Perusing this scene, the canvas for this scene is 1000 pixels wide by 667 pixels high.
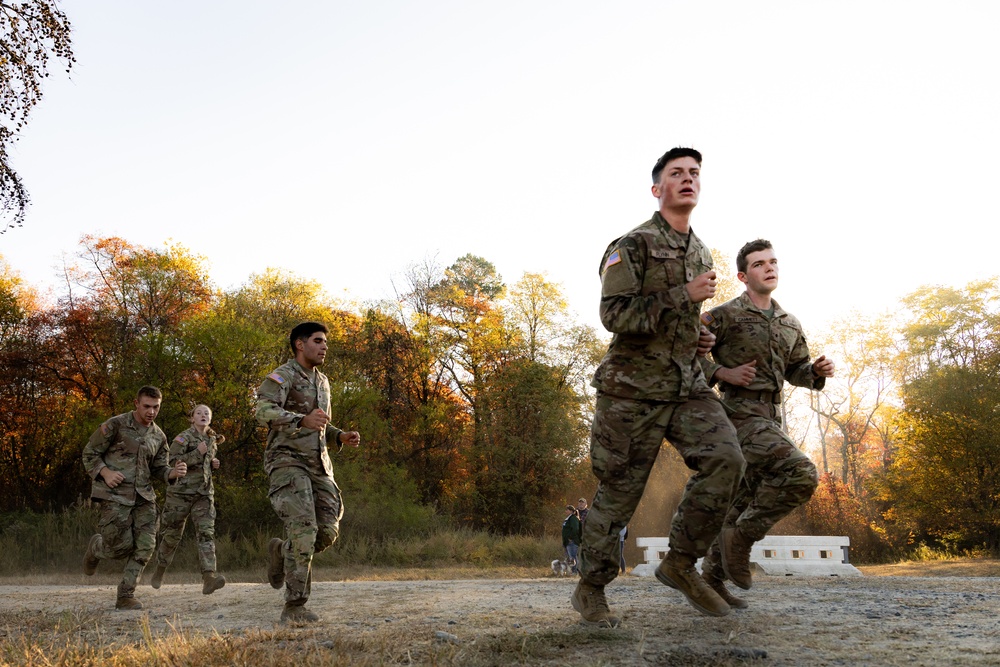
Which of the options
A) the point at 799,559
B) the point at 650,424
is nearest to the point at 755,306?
the point at 650,424

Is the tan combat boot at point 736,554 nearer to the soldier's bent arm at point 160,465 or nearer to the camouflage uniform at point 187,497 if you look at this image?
the soldier's bent arm at point 160,465

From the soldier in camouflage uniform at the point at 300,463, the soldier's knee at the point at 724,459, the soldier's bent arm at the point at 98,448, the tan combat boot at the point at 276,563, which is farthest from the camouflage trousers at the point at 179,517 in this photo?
Answer: the soldier's knee at the point at 724,459

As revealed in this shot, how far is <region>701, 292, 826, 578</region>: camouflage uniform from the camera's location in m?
6.19

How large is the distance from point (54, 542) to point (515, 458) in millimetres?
17493

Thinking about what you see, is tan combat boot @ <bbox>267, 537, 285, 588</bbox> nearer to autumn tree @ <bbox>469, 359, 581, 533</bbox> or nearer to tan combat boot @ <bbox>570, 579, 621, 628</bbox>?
tan combat boot @ <bbox>570, 579, 621, 628</bbox>

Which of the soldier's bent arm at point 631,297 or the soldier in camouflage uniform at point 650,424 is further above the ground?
the soldier's bent arm at point 631,297

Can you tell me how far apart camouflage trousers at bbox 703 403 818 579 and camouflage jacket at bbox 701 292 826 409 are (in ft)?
1.05

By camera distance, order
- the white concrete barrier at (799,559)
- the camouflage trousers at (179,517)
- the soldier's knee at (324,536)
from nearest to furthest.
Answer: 1. the soldier's knee at (324,536)
2. the camouflage trousers at (179,517)
3. the white concrete barrier at (799,559)

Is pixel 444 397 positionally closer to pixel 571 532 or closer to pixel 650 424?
pixel 571 532

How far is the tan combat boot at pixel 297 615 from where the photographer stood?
6090 millimetres

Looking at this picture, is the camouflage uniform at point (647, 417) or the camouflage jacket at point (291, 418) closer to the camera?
the camouflage uniform at point (647, 417)

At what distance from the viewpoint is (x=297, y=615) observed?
20.3 feet

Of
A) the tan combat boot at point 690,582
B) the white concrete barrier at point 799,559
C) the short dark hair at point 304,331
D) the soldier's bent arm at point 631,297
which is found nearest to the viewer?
the soldier's bent arm at point 631,297

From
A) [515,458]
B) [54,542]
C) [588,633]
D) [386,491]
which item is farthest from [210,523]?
[515,458]
